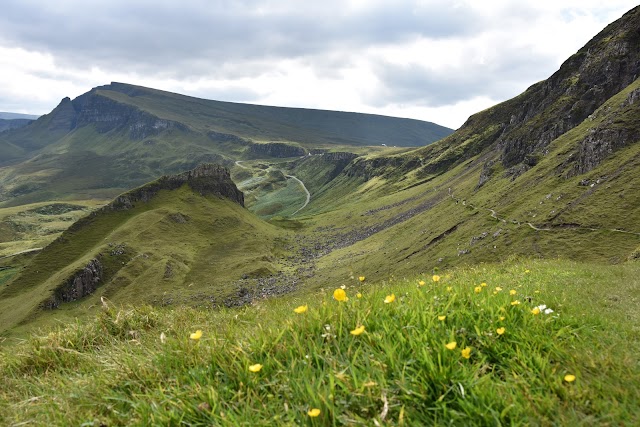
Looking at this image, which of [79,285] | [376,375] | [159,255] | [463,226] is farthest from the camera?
[159,255]

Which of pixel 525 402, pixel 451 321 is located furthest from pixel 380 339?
pixel 525 402

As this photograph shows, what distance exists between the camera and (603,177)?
190ft

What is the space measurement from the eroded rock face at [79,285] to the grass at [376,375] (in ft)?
418

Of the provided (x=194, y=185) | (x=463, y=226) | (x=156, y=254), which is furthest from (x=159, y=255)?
(x=463, y=226)

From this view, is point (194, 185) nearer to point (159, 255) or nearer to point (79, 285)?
point (159, 255)

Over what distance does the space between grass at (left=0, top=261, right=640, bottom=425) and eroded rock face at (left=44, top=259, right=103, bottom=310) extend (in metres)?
127

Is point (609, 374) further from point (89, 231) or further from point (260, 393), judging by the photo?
point (89, 231)

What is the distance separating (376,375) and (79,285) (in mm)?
134415

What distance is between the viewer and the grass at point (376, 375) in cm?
377

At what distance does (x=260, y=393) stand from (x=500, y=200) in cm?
8284

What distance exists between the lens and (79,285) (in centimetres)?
11406

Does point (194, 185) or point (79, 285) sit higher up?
point (194, 185)

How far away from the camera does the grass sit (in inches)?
149

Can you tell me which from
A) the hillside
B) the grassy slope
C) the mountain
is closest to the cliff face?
the hillside
